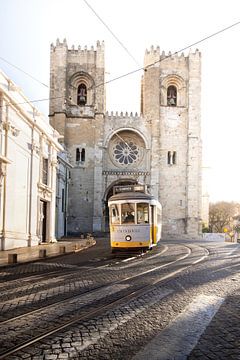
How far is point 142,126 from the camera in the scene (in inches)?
1893

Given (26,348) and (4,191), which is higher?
(4,191)

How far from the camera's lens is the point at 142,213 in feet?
56.2

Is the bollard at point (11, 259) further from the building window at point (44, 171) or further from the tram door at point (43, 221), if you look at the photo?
the building window at point (44, 171)

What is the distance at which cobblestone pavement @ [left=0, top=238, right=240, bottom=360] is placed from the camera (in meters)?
4.27

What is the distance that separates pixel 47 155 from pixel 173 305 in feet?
71.5

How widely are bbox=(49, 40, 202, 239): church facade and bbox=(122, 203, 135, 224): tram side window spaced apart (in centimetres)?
2822

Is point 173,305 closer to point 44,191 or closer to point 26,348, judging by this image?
point 26,348

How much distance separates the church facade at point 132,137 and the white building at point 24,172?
57.9 ft

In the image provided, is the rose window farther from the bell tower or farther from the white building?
the white building

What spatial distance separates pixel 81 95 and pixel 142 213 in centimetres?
3353

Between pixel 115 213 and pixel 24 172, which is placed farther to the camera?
pixel 24 172

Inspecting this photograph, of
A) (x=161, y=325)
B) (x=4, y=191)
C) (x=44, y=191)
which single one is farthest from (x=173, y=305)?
(x=44, y=191)

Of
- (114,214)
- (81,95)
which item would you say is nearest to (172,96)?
(81,95)

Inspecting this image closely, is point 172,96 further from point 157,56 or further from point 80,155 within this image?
point 80,155
